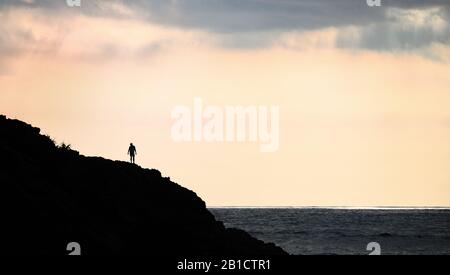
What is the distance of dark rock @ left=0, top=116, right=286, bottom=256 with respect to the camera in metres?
31.9

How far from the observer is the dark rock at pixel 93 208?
31922 millimetres

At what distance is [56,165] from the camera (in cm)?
4119

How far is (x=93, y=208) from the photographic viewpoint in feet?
127

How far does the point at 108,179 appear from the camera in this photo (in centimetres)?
4294
